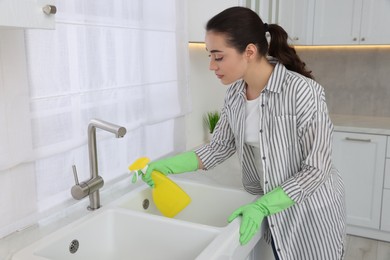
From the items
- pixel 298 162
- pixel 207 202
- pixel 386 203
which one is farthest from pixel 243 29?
pixel 386 203

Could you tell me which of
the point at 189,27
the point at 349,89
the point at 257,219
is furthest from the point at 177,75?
the point at 349,89

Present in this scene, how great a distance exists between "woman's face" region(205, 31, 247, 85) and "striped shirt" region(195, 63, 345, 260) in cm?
12

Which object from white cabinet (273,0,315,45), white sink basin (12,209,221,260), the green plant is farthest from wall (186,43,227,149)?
white sink basin (12,209,221,260)

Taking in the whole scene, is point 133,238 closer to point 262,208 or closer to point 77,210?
point 77,210

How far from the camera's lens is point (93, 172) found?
56.6 inches

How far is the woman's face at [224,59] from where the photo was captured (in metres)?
1.42

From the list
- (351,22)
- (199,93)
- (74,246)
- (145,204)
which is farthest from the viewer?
(351,22)

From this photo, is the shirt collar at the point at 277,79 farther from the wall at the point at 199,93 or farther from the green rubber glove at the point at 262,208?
the wall at the point at 199,93

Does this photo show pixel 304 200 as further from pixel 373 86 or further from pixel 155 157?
pixel 373 86

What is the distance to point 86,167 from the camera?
65.3 inches

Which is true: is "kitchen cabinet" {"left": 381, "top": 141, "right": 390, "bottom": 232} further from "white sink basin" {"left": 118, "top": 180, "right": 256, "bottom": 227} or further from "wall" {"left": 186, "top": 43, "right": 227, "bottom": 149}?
"white sink basin" {"left": 118, "top": 180, "right": 256, "bottom": 227}

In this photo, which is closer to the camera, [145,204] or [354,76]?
[145,204]

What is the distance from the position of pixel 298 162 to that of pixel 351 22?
2.15m

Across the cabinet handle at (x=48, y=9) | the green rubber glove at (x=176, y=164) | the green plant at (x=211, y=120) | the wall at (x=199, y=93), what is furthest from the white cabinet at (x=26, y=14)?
the green plant at (x=211, y=120)
